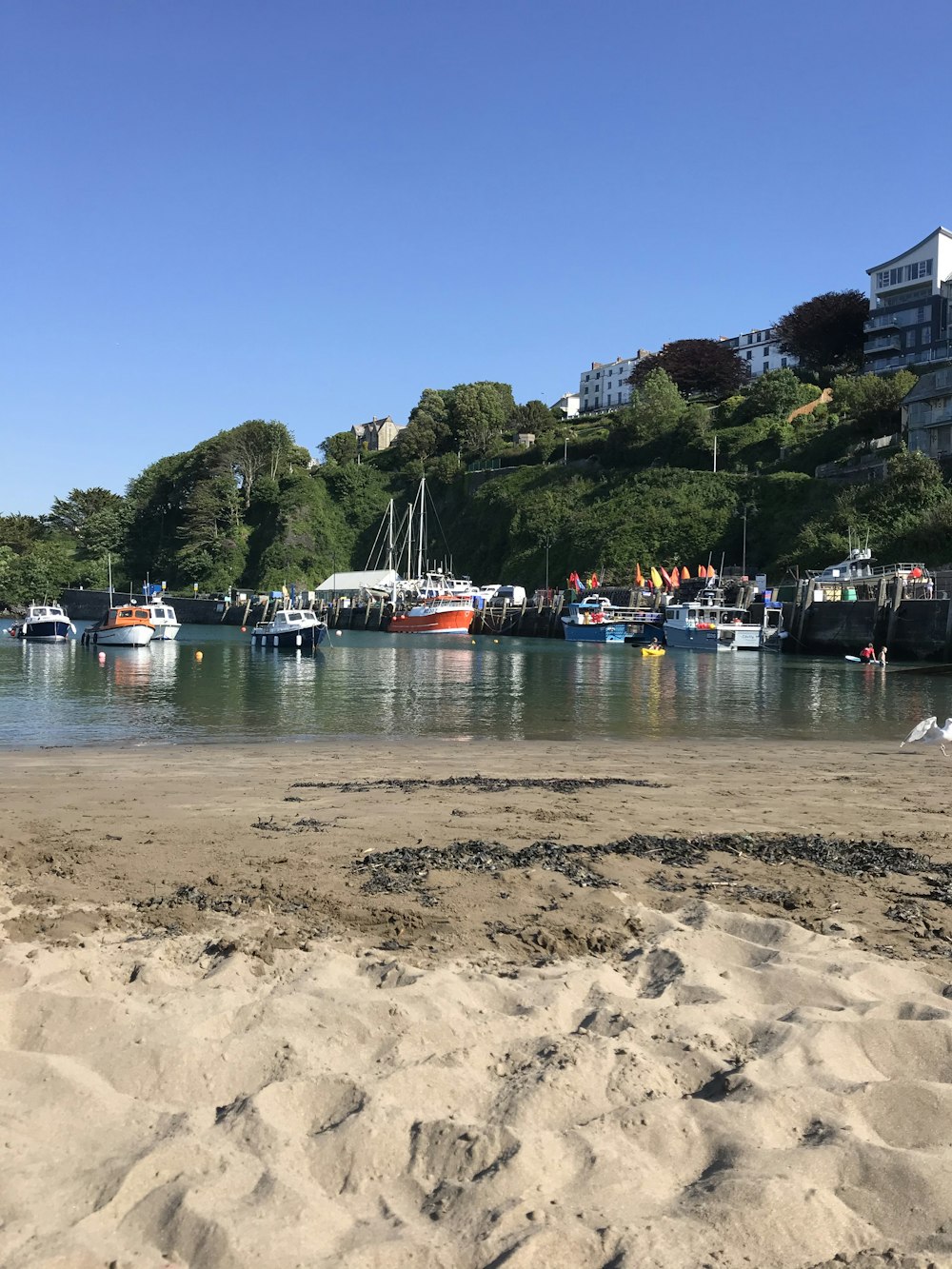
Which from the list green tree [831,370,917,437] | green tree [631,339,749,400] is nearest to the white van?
green tree [831,370,917,437]

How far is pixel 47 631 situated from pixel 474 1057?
69.9 m

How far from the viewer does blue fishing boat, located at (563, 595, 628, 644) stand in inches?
3029

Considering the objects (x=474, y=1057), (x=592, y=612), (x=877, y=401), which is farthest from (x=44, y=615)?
(x=877, y=401)

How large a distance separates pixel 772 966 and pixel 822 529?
266ft

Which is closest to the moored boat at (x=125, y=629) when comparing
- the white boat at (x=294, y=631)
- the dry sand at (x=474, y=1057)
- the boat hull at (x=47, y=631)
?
the boat hull at (x=47, y=631)

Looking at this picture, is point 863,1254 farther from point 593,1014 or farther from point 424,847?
point 424,847

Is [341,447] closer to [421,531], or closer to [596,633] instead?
[421,531]

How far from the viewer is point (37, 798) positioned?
12.7 meters

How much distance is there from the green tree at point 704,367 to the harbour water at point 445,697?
78.0 metres

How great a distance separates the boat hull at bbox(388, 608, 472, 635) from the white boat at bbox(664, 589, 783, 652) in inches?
869

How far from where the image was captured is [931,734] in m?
20.0

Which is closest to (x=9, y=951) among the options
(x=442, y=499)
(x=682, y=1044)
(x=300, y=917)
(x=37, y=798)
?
(x=300, y=917)

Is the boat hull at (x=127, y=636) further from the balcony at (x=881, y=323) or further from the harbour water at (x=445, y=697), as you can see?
the balcony at (x=881, y=323)


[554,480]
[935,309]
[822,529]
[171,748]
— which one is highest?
[935,309]
